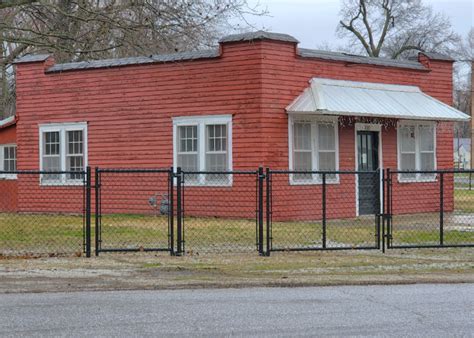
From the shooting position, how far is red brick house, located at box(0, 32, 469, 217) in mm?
22641

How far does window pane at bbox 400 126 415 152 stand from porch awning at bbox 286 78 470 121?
97 cm

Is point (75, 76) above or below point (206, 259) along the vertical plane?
above

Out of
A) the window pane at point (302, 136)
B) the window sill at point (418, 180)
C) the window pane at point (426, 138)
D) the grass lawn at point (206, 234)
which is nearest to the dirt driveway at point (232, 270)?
the grass lawn at point (206, 234)

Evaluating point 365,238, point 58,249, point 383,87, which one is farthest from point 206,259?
point 383,87

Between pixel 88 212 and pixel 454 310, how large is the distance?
6.95 m

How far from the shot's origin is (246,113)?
2264 cm

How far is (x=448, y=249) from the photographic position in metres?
16.5

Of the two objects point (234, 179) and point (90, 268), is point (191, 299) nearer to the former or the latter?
point (90, 268)

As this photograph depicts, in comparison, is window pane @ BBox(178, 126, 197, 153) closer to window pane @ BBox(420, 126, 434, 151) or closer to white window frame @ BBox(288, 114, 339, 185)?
white window frame @ BBox(288, 114, 339, 185)

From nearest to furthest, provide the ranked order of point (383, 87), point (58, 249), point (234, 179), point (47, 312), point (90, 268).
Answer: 1. point (47, 312)
2. point (90, 268)
3. point (58, 249)
4. point (234, 179)
5. point (383, 87)

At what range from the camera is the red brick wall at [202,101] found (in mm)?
22531

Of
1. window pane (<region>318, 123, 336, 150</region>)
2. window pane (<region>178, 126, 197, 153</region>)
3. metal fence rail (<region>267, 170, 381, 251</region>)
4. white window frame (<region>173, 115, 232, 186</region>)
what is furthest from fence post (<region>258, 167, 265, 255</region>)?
window pane (<region>178, 126, 197, 153</region>)

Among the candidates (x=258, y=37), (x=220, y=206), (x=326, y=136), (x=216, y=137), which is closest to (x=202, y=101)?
(x=216, y=137)

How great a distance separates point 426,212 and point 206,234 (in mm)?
9360
